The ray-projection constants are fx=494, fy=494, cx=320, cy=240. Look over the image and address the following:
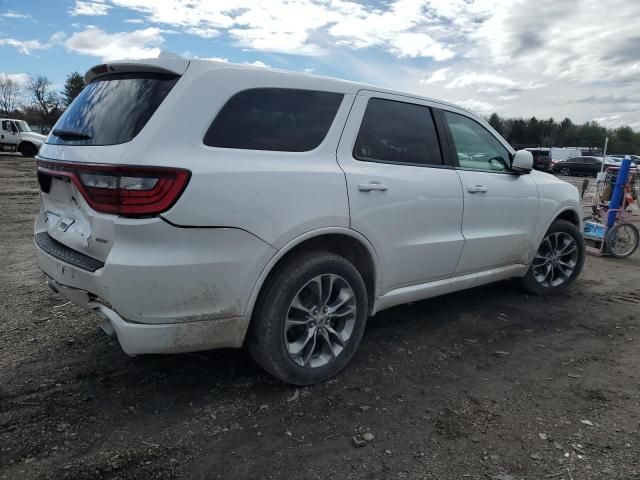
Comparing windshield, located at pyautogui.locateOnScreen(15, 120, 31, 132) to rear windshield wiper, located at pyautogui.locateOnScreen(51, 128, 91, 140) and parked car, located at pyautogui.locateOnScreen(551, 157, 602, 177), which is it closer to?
rear windshield wiper, located at pyautogui.locateOnScreen(51, 128, 91, 140)

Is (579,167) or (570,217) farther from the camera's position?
(579,167)

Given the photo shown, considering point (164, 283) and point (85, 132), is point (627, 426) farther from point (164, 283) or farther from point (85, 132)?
point (85, 132)

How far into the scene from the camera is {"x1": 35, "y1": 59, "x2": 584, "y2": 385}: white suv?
2402mm

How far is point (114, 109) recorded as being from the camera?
8.82 ft

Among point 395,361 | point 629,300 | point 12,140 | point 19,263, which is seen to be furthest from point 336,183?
point 12,140

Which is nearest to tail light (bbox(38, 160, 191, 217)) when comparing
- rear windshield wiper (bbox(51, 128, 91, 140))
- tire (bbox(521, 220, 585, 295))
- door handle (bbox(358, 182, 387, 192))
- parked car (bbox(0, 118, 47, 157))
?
rear windshield wiper (bbox(51, 128, 91, 140))

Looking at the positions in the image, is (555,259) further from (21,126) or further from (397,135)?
(21,126)

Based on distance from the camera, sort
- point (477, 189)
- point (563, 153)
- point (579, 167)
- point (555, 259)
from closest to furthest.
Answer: point (477, 189)
point (555, 259)
point (579, 167)
point (563, 153)

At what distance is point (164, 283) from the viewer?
2395 millimetres

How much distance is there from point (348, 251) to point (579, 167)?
35197 mm

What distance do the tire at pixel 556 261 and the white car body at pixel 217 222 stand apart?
6.65 ft

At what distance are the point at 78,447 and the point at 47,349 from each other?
50.8 inches

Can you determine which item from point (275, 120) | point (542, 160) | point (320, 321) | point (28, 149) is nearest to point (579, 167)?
point (542, 160)

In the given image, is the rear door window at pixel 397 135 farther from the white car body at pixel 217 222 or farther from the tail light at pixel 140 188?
the tail light at pixel 140 188
